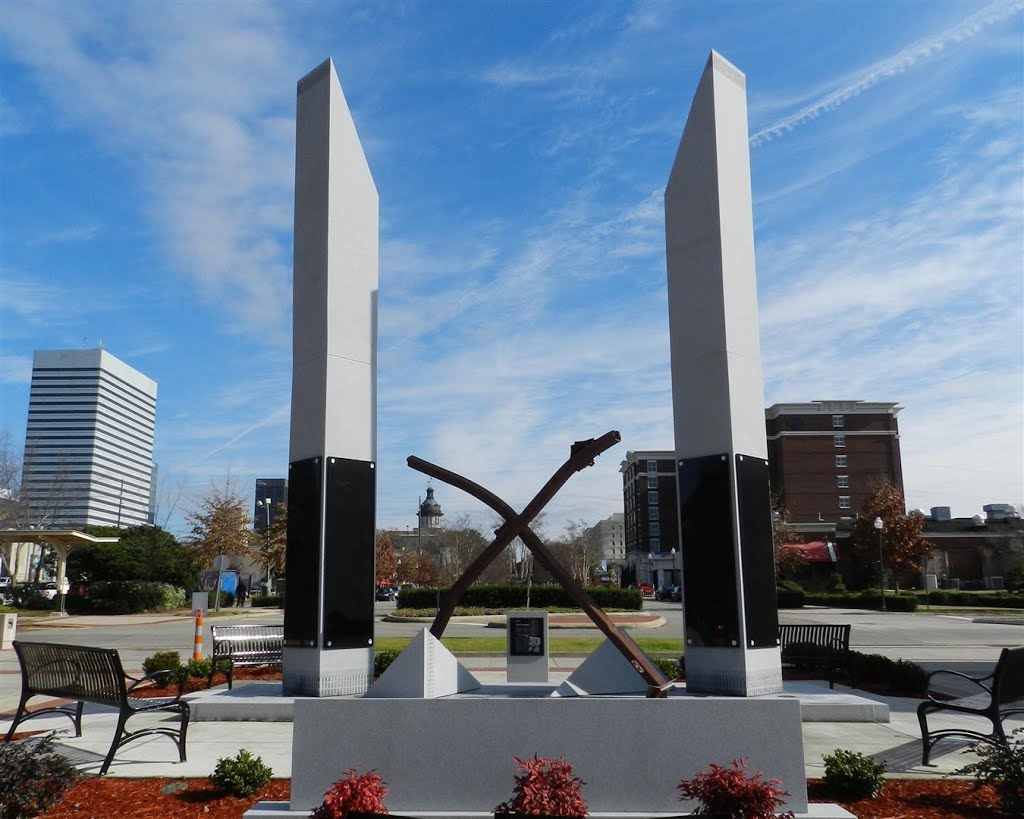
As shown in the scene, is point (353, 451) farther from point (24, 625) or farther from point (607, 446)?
point (24, 625)

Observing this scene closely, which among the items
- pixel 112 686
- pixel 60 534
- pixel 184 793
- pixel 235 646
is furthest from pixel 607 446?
pixel 60 534

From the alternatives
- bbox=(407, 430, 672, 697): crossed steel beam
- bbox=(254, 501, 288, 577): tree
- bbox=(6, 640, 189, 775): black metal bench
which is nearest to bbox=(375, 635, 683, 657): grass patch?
bbox=(6, 640, 189, 775): black metal bench

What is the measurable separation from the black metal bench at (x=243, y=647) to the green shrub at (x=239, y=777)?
17.4ft

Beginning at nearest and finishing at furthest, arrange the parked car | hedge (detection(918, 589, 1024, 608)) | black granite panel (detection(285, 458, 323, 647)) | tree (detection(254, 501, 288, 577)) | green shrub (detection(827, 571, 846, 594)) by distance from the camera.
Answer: black granite panel (detection(285, 458, 323, 647)) → tree (detection(254, 501, 288, 577)) → hedge (detection(918, 589, 1024, 608)) → green shrub (detection(827, 571, 846, 594)) → the parked car

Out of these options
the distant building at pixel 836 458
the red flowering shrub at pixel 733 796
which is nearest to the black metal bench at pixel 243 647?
the red flowering shrub at pixel 733 796

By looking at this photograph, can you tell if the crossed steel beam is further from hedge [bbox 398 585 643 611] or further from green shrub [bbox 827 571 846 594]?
green shrub [bbox 827 571 846 594]

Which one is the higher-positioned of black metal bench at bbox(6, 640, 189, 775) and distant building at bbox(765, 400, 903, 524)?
distant building at bbox(765, 400, 903, 524)

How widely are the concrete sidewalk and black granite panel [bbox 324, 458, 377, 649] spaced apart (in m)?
1.29

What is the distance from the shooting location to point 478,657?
1833cm

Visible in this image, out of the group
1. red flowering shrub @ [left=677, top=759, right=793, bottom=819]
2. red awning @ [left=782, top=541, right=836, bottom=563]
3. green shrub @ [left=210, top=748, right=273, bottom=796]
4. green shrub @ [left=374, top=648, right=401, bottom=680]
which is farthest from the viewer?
red awning @ [left=782, top=541, right=836, bottom=563]

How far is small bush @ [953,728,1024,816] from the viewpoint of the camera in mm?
5902

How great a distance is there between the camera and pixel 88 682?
8445 millimetres

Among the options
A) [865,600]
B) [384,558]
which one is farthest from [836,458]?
[384,558]

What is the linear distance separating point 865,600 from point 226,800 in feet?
150
